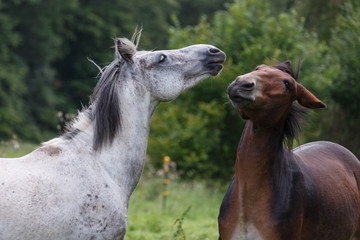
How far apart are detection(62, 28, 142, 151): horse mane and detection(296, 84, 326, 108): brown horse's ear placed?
4.48 feet

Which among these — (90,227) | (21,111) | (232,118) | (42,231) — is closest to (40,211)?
(42,231)

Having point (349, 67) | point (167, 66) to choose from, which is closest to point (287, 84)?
point (167, 66)

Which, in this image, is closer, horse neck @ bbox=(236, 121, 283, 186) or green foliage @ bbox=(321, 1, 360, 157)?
horse neck @ bbox=(236, 121, 283, 186)

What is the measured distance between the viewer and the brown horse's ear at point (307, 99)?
4.21m

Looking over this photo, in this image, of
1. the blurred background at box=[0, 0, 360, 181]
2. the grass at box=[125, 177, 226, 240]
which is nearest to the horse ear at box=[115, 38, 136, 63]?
the blurred background at box=[0, 0, 360, 181]

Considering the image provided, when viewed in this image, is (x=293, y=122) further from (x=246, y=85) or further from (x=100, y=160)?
(x=100, y=160)

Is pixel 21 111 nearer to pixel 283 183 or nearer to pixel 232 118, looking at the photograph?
pixel 232 118

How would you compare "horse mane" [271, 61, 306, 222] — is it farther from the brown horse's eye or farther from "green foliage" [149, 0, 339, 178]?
"green foliage" [149, 0, 339, 178]

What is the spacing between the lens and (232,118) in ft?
45.3

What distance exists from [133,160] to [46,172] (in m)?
0.71

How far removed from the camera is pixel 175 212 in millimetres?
10195

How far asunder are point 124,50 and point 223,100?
940 cm

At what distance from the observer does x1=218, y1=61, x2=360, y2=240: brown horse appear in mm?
3979

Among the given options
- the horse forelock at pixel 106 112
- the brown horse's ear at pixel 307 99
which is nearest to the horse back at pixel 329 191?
the brown horse's ear at pixel 307 99
